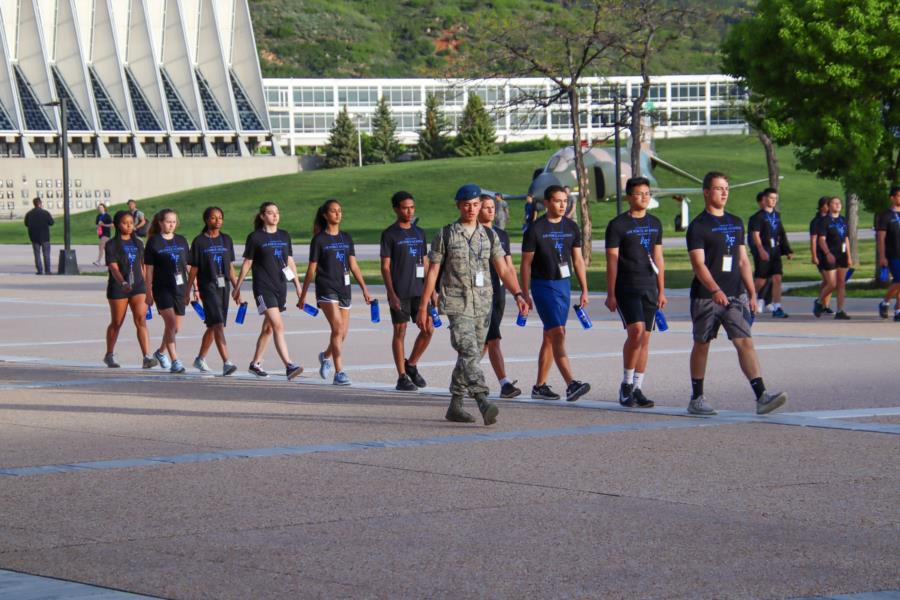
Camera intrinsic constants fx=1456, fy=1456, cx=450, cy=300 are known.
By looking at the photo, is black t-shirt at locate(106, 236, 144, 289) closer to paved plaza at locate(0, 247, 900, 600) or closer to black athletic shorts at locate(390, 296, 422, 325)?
paved plaza at locate(0, 247, 900, 600)

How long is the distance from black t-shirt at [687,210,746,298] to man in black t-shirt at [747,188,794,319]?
8.81m

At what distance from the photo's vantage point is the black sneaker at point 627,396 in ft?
37.8

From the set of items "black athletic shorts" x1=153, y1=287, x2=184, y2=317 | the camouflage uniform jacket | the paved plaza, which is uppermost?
the camouflage uniform jacket

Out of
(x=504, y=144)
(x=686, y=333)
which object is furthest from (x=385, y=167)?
(x=686, y=333)

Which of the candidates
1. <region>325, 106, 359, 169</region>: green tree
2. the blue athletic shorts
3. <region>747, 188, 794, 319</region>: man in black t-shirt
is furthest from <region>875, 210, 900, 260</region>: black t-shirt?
<region>325, 106, 359, 169</region>: green tree

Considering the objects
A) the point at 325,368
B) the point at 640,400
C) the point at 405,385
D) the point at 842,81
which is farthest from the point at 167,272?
the point at 842,81

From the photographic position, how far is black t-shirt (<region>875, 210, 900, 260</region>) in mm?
19406

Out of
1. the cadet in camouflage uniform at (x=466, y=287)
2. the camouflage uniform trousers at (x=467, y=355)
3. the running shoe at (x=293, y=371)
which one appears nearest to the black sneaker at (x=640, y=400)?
the cadet in camouflage uniform at (x=466, y=287)

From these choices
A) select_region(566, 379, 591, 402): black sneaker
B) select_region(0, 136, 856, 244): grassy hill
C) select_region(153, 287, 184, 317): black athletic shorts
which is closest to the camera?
select_region(566, 379, 591, 402): black sneaker

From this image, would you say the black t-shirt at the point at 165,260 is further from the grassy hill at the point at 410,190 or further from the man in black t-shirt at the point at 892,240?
the grassy hill at the point at 410,190

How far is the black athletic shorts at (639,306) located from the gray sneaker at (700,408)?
1.05 m

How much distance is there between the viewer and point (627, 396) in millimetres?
11539

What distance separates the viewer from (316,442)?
32.3ft

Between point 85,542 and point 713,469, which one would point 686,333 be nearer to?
point 713,469
